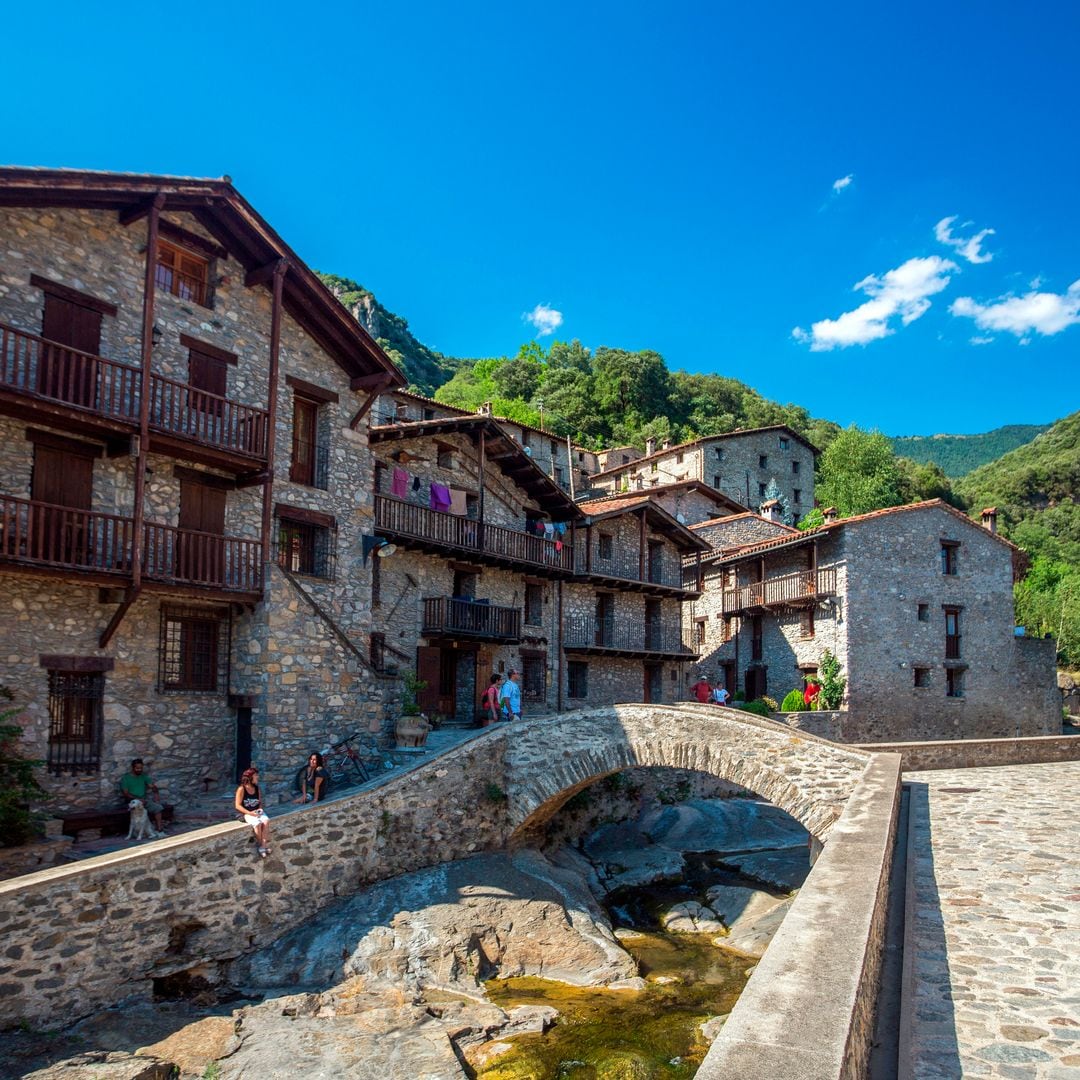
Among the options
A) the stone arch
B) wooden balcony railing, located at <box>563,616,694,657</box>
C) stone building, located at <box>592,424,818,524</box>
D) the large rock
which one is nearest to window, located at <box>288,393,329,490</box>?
the stone arch

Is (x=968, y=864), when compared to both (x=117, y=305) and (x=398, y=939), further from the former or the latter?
(x=117, y=305)

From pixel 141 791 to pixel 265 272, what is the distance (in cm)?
1044

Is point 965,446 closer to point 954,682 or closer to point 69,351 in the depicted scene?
point 954,682

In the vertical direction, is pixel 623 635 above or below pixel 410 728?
above

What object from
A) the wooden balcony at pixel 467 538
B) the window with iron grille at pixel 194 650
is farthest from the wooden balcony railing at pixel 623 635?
the window with iron grille at pixel 194 650

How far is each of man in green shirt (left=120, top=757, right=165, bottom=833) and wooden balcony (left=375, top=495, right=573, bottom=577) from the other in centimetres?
832

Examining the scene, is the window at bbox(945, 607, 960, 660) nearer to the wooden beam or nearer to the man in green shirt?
the wooden beam

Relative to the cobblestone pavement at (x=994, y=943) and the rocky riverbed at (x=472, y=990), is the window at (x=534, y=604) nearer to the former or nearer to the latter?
the rocky riverbed at (x=472, y=990)

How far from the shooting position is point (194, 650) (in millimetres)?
17406

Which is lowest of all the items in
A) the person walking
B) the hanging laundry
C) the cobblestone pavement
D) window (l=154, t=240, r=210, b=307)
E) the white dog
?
the white dog

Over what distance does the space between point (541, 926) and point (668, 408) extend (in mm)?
57483

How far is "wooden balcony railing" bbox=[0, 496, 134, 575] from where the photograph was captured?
46.7 feet

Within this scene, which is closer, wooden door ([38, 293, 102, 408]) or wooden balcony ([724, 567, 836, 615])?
wooden door ([38, 293, 102, 408])

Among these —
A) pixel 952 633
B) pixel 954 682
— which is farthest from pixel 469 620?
pixel 954 682
